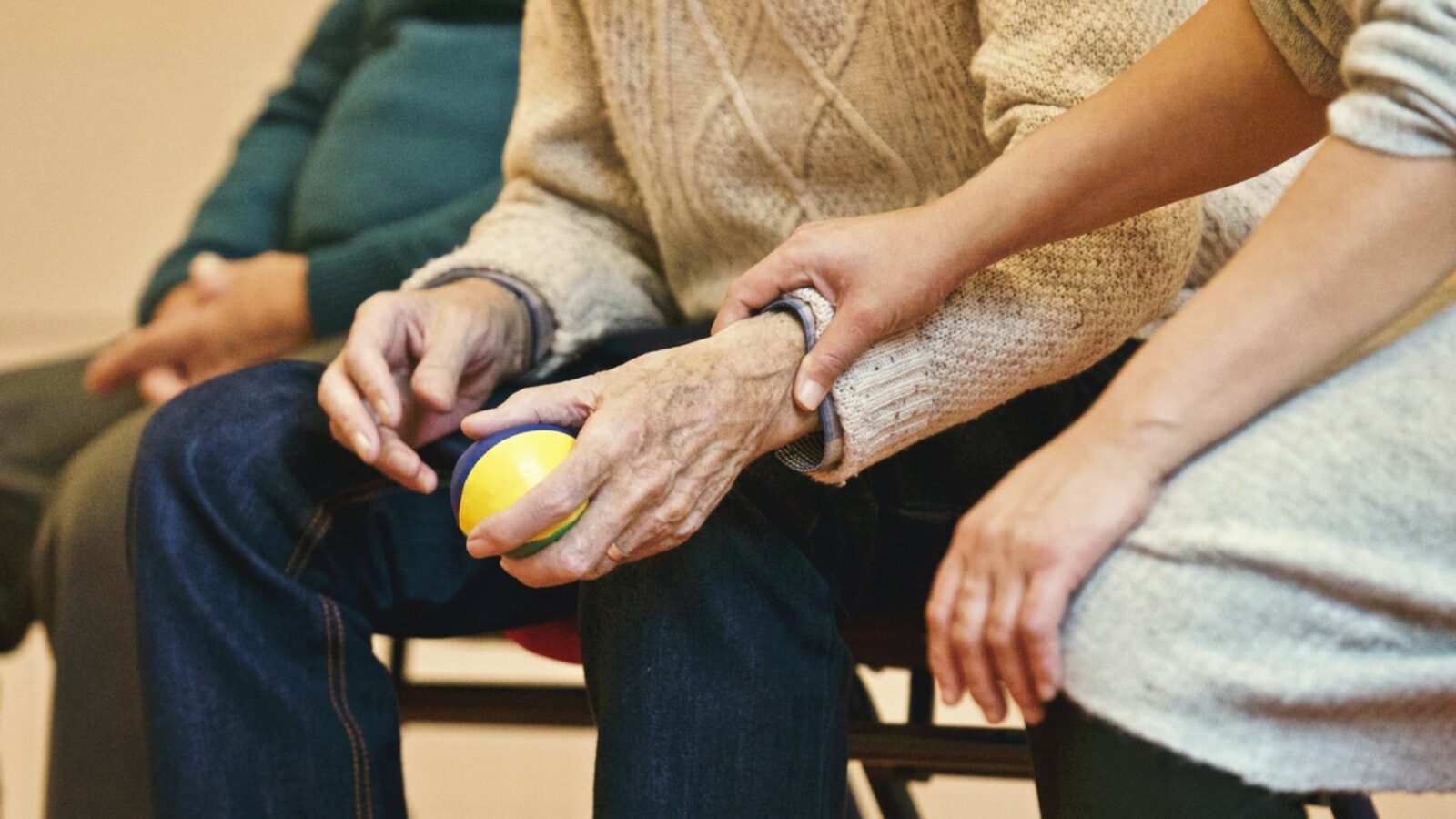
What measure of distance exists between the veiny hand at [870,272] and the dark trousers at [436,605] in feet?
0.33

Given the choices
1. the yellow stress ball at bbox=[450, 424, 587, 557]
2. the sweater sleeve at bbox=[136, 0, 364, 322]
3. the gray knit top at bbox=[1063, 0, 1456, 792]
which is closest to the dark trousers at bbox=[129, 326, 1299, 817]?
the yellow stress ball at bbox=[450, 424, 587, 557]

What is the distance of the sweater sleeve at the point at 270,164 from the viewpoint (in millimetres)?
1503

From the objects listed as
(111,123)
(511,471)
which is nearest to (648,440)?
(511,471)

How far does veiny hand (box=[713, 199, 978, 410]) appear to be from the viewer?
2.09 feet

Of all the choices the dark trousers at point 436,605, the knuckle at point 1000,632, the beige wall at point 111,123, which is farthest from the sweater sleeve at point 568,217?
the beige wall at point 111,123

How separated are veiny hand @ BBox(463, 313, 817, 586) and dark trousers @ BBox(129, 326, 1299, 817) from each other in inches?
2.5

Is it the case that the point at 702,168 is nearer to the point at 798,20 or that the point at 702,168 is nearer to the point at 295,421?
the point at 798,20

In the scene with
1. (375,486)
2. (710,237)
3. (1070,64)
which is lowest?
(375,486)

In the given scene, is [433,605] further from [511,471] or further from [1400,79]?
Answer: [1400,79]

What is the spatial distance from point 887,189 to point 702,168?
13 centimetres

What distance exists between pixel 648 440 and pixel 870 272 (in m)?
0.15

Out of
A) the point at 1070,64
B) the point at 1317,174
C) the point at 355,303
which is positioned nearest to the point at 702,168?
the point at 1070,64

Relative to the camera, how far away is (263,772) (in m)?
0.72

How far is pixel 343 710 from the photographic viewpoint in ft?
2.48
